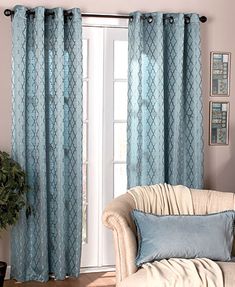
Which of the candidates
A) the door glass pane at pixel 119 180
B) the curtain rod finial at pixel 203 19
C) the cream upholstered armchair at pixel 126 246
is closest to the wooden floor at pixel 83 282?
the door glass pane at pixel 119 180

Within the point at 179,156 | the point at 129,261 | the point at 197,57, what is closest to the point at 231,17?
the point at 197,57

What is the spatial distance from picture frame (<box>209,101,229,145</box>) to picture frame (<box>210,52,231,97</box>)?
10cm

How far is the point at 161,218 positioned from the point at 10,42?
6.56ft

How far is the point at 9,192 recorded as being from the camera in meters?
4.68

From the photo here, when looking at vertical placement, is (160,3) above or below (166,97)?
above

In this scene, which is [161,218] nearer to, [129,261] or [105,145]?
[129,261]

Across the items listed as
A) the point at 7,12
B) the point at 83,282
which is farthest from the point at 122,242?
the point at 7,12

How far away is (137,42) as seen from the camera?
202 inches

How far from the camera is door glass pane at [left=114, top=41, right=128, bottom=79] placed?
532 centimetres

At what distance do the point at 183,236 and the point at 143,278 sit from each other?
1.47ft

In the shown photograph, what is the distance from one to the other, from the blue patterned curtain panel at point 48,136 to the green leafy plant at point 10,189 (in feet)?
0.77

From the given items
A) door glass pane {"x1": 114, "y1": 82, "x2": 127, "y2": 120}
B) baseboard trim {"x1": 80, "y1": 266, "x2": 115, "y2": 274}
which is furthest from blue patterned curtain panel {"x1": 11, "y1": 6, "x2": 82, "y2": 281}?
door glass pane {"x1": 114, "y1": 82, "x2": 127, "y2": 120}

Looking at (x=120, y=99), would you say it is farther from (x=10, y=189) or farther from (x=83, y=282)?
(x=83, y=282)

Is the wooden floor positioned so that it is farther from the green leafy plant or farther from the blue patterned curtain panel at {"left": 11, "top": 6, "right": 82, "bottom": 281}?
the green leafy plant
